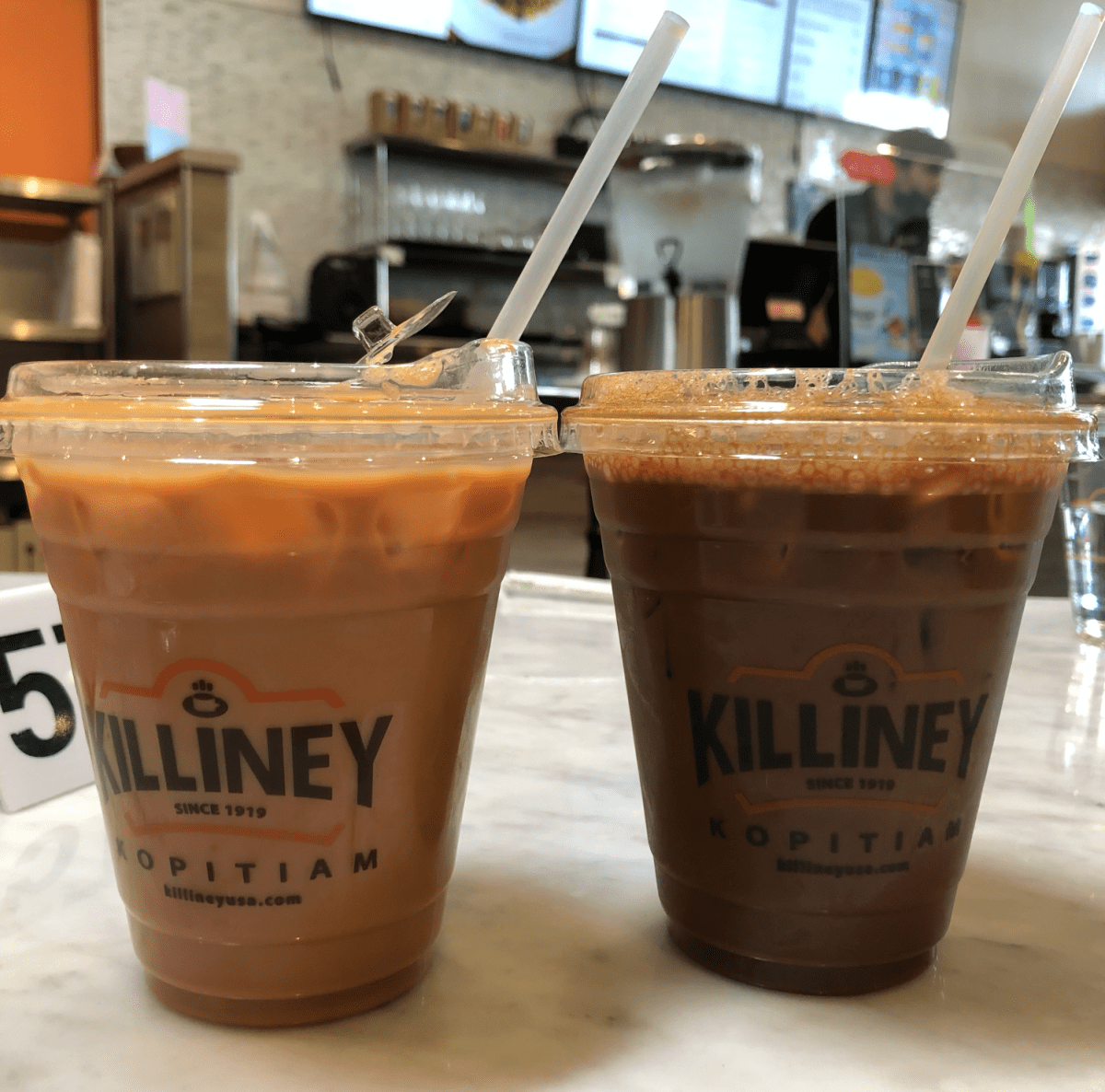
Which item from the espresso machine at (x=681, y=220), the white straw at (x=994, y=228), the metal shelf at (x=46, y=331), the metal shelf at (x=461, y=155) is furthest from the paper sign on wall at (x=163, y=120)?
the white straw at (x=994, y=228)

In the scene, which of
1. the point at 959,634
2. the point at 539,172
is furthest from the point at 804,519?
the point at 539,172

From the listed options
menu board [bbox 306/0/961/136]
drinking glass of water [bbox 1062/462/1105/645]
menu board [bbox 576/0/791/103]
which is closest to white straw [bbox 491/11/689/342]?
drinking glass of water [bbox 1062/462/1105/645]

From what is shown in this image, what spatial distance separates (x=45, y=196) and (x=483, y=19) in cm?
241

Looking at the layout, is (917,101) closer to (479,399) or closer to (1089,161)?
(1089,161)

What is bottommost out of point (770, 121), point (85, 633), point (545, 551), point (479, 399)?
point (545, 551)

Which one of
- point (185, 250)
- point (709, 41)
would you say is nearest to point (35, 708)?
point (185, 250)

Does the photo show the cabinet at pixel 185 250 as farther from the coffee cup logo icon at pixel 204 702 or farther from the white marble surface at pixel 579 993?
the coffee cup logo icon at pixel 204 702

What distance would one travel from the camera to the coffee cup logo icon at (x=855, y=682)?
49 cm

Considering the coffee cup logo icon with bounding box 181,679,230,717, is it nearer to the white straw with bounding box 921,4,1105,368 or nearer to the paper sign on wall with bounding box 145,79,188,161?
the white straw with bounding box 921,4,1105,368

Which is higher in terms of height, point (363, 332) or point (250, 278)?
point (250, 278)

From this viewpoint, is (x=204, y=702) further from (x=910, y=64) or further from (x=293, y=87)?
(x=910, y=64)

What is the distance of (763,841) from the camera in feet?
1.69

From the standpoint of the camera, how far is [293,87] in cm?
475

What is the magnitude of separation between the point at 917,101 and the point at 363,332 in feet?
21.8
